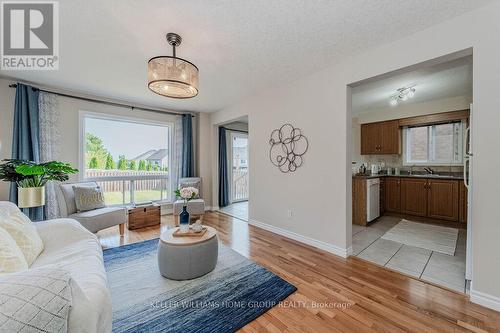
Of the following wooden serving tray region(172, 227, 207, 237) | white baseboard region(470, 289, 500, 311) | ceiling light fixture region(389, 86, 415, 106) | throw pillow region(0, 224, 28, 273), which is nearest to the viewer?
throw pillow region(0, 224, 28, 273)

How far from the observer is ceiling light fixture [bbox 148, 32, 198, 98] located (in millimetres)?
1912

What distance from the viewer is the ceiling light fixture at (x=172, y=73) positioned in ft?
6.27

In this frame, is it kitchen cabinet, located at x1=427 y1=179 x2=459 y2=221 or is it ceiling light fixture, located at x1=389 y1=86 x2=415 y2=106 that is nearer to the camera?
ceiling light fixture, located at x1=389 y1=86 x2=415 y2=106

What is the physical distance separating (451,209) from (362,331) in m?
3.84

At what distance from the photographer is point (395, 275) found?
2113mm

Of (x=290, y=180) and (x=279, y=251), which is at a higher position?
(x=290, y=180)

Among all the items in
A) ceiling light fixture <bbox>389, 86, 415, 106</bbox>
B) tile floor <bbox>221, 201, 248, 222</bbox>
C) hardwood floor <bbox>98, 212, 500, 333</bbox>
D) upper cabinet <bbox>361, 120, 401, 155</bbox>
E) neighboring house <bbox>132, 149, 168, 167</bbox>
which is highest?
ceiling light fixture <bbox>389, 86, 415, 106</bbox>

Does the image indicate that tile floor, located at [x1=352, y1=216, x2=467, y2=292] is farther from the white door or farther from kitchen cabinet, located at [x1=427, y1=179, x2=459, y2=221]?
the white door

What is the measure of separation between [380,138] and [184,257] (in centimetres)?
491

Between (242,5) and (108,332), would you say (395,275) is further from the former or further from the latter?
(242,5)

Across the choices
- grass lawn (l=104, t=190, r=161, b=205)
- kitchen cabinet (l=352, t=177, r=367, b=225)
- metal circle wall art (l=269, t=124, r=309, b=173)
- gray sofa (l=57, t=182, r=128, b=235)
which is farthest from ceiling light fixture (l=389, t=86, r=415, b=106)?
grass lawn (l=104, t=190, r=161, b=205)

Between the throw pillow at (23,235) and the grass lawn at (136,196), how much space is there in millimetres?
2680

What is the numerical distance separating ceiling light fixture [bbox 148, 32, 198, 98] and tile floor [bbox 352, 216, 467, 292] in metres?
2.88

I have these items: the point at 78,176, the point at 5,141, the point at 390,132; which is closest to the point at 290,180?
the point at 390,132
